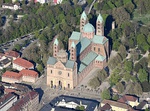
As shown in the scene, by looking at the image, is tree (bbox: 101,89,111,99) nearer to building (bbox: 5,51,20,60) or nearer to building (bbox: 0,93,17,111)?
building (bbox: 0,93,17,111)

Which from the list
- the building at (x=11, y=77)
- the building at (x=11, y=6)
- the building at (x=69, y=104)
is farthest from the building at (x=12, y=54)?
the building at (x=11, y=6)

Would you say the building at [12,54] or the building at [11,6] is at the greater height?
the building at [11,6]

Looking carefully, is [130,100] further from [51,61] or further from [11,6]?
[11,6]

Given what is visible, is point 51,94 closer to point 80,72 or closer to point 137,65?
point 80,72

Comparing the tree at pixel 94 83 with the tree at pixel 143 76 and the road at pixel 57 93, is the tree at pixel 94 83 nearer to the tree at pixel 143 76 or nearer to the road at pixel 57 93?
the road at pixel 57 93

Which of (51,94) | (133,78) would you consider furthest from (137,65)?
(51,94)

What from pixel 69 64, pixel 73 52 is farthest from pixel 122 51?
pixel 69 64
